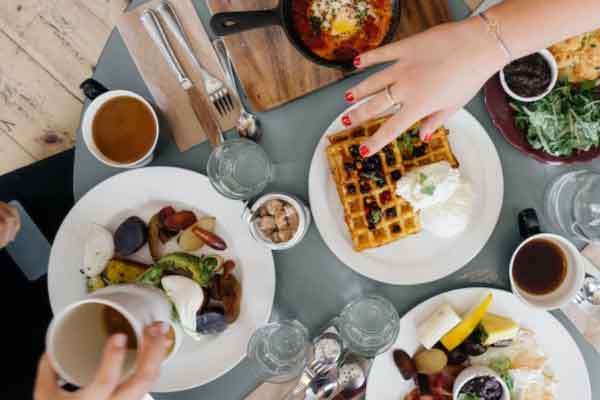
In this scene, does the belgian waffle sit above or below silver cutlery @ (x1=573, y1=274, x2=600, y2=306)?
above

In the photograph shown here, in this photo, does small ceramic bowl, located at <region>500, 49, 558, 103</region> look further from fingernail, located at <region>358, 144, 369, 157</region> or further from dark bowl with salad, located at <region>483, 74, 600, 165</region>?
fingernail, located at <region>358, 144, 369, 157</region>

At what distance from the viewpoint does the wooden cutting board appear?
1.62 meters

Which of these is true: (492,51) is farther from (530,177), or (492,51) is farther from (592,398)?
(592,398)

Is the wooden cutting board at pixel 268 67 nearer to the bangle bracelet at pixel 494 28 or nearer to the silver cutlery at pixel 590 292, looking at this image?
the bangle bracelet at pixel 494 28

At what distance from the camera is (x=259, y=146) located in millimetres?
1636

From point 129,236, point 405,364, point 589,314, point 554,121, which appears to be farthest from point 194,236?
point 589,314

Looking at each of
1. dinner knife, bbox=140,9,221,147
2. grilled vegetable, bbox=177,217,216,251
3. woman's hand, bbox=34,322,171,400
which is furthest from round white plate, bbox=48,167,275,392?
woman's hand, bbox=34,322,171,400

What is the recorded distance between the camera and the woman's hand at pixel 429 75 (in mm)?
1283

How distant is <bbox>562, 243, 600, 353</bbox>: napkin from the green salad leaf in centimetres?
33

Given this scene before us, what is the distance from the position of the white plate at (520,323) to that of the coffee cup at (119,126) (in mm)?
978

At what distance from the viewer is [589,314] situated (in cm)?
159

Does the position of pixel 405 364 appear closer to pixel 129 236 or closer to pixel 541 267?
pixel 541 267

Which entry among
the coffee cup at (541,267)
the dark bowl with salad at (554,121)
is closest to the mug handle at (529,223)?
the coffee cup at (541,267)

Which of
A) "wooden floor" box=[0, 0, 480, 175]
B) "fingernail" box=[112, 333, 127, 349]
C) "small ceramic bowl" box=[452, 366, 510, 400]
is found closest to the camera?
"fingernail" box=[112, 333, 127, 349]
